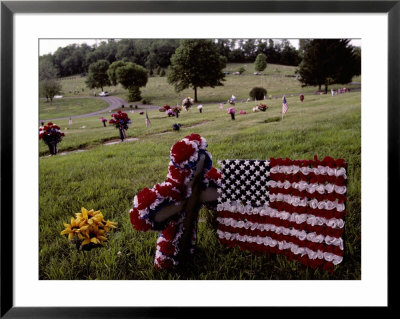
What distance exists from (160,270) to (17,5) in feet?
5.55

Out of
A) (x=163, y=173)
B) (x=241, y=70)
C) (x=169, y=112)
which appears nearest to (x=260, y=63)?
(x=241, y=70)

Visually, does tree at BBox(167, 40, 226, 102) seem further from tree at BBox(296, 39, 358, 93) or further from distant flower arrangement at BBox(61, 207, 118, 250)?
distant flower arrangement at BBox(61, 207, 118, 250)

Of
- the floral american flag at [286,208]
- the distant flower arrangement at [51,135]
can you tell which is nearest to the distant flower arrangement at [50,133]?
the distant flower arrangement at [51,135]

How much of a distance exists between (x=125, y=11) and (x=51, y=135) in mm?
889

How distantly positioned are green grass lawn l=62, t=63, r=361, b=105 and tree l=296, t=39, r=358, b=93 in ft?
0.20

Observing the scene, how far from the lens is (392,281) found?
1632mm

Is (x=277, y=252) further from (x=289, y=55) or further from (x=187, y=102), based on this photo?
(x=289, y=55)

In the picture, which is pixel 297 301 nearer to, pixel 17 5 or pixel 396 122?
pixel 396 122

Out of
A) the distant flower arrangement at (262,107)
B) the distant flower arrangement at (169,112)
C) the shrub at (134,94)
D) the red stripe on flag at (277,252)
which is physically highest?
the shrub at (134,94)

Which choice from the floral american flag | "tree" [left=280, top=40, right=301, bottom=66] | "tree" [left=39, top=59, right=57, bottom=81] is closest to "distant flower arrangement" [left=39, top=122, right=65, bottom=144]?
"tree" [left=39, top=59, right=57, bottom=81]

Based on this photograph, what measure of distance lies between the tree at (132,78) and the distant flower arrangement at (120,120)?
0.44 feet

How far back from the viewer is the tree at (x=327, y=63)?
1.73m

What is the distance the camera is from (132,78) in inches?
77.9

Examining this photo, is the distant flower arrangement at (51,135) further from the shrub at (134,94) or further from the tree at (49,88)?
the shrub at (134,94)
